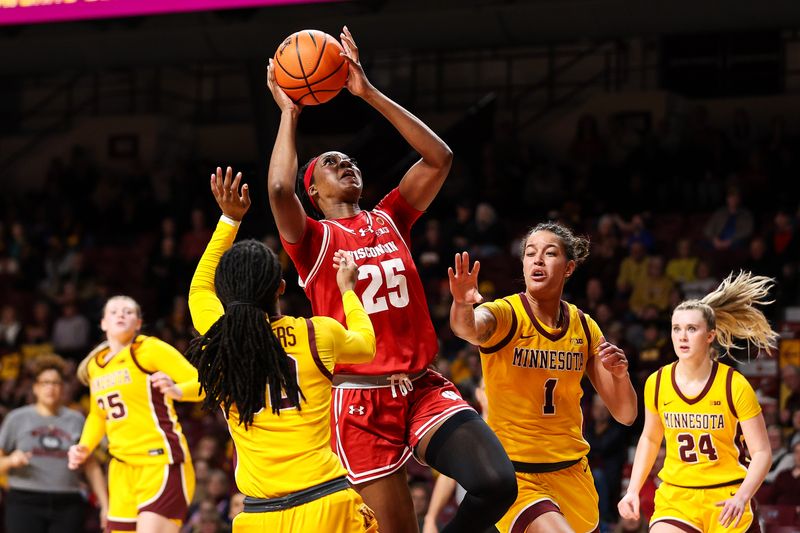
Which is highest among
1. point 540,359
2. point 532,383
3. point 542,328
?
point 542,328

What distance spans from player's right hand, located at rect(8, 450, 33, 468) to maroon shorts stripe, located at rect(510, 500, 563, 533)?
5.09 meters

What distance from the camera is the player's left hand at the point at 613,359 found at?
530cm

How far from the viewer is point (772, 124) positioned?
15617 mm

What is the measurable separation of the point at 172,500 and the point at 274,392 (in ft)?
12.5

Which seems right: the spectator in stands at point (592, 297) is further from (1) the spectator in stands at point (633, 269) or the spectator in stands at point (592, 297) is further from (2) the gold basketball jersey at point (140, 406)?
(2) the gold basketball jersey at point (140, 406)

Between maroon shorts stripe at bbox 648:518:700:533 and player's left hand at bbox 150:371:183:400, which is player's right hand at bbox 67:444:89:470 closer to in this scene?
player's left hand at bbox 150:371:183:400

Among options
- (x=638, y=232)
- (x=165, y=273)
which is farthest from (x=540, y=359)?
(x=165, y=273)

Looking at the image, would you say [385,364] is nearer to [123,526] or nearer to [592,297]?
[123,526]

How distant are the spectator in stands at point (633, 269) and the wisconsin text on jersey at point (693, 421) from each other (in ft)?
21.6

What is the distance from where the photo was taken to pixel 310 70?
18.1 feet

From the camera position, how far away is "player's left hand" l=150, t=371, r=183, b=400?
7.51 m

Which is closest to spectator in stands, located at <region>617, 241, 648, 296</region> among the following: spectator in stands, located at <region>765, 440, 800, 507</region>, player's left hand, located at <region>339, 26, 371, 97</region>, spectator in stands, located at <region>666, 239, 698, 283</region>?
spectator in stands, located at <region>666, 239, 698, 283</region>

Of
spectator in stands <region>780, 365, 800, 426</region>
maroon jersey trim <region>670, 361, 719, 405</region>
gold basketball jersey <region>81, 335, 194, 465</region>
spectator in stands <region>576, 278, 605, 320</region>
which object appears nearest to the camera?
maroon jersey trim <region>670, 361, 719, 405</region>

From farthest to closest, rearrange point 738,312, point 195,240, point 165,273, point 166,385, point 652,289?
1. point 195,240
2. point 165,273
3. point 652,289
4. point 166,385
5. point 738,312
